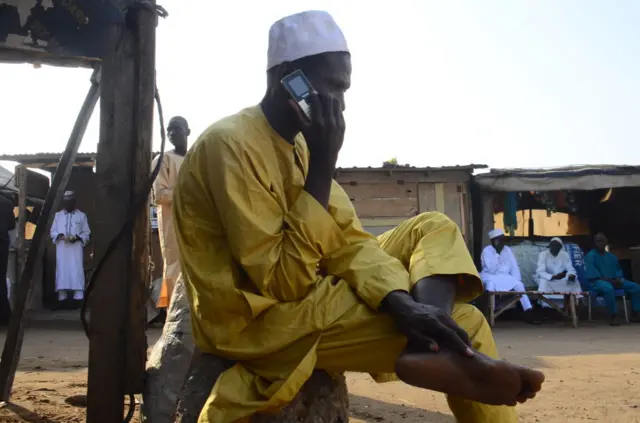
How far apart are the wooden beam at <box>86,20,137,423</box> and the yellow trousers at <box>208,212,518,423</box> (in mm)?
1321

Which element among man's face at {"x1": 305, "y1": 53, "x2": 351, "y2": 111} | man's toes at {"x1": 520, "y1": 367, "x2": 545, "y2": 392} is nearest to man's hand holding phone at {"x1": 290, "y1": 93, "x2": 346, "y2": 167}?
man's face at {"x1": 305, "y1": 53, "x2": 351, "y2": 111}

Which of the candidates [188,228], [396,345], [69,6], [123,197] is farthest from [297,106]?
[69,6]

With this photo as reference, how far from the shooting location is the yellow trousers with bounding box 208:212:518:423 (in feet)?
6.61

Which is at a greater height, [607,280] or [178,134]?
[178,134]

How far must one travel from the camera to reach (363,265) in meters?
2.19

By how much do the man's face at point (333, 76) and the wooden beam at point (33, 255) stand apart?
2134 mm

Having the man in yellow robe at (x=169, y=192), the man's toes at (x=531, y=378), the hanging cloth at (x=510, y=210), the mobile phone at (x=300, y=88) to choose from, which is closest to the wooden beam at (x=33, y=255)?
the man in yellow robe at (x=169, y=192)

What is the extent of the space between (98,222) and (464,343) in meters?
2.16

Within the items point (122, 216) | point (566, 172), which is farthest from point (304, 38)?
point (566, 172)

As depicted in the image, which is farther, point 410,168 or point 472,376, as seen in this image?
point 410,168

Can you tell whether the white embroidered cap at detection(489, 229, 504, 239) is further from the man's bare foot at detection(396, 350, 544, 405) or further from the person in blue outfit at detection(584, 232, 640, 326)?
the man's bare foot at detection(396, 350, 544, 405)

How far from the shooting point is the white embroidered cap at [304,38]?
2334 millimetres

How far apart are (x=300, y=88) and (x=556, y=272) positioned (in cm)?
1006

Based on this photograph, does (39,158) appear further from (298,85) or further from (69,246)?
(298,85)
